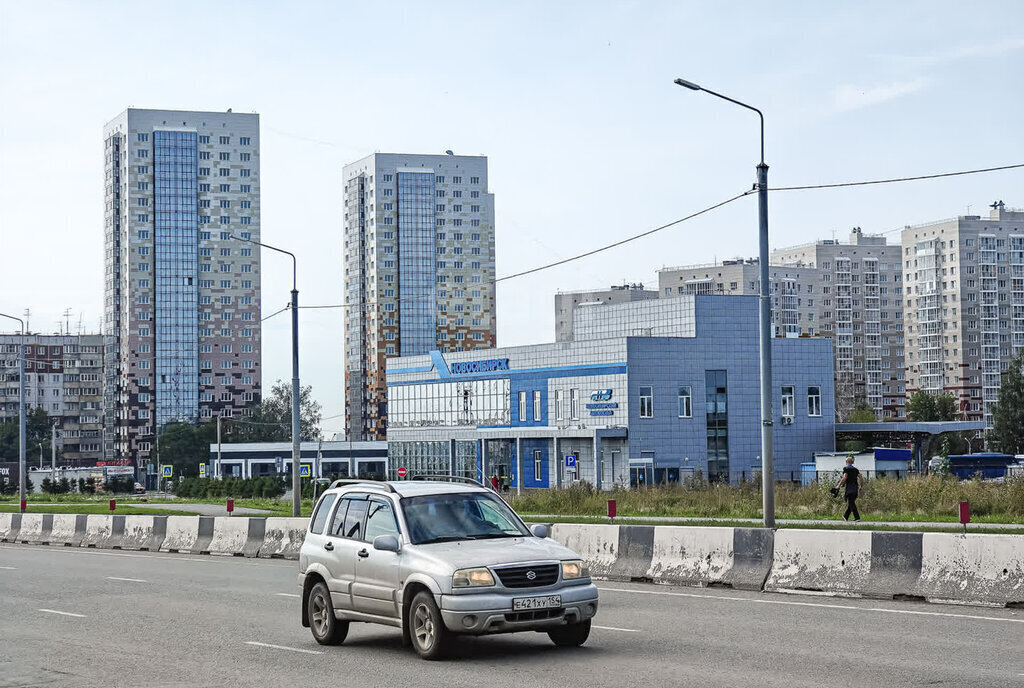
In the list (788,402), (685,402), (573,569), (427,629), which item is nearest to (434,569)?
(427,629)

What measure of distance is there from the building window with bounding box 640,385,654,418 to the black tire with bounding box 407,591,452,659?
76754mm

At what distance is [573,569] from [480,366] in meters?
89.3

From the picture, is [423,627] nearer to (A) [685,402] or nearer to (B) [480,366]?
(A) [685,402]

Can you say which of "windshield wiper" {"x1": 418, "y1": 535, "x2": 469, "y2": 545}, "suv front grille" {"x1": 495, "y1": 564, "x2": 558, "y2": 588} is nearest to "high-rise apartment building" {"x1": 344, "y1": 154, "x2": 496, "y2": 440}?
"windshield wiper" {"x1": 418, "y1": 535, "x2": 469, "y2": 545}

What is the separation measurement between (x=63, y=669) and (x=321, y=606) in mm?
2462

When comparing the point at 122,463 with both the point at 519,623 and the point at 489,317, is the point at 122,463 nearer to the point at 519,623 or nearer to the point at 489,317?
the point at 489,317

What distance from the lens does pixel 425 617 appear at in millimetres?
11781

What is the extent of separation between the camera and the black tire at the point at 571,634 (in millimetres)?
12320

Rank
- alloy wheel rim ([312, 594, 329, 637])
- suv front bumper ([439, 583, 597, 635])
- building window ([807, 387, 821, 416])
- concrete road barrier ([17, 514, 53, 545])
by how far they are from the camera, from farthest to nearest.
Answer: building window ([807, 387, 821, 416])
concrete road barrier ([17, 514, 53, 545])
alloy wheel rim ([312, 594, 329, 637])
suv front bumper ([439, 583, 597, 635])

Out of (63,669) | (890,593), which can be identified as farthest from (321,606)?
(890,593)

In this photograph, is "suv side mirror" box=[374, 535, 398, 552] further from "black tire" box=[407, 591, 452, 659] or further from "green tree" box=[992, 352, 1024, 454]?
"green tree" box=[992, 352, 1024, 454]

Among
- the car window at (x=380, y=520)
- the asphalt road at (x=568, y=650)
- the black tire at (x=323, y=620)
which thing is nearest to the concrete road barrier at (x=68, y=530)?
the asphalt road at (x=568, y=650)

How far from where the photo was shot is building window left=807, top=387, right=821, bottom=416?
303 ft

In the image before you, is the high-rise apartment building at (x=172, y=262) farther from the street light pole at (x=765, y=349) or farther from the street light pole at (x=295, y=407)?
the street light pole at (x=765, y=349)
